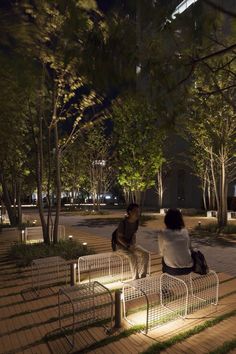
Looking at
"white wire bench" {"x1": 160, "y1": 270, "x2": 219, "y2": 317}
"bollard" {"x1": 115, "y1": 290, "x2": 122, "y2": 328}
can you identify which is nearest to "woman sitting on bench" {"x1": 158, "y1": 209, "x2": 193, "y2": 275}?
"white wire bench" {"x1": 160, "y1": 270, "x2": 219, "y2": 317}

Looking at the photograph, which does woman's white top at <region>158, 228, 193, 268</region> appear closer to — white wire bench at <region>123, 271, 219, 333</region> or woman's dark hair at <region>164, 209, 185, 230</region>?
woman's dark hair at <region>164, 209, 185, 230</region>

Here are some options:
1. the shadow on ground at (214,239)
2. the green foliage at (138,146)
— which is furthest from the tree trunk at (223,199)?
the green foliage at (138,146)

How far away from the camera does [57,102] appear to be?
11062 millimetres

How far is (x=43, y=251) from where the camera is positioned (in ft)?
33.4

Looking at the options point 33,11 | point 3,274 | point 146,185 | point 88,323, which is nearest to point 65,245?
point 3,274

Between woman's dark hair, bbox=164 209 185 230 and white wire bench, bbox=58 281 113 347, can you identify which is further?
woman's dark hair, bbox=164 209 185 230

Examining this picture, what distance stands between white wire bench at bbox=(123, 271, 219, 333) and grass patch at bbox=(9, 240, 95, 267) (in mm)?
4167

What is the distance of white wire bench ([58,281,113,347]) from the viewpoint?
5.32m

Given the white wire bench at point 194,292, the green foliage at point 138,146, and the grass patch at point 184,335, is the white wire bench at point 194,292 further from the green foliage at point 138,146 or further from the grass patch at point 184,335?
the green foliage at point 138,146

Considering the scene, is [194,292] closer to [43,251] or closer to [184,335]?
[184,335]

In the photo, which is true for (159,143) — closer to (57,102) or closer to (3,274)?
(57,102)

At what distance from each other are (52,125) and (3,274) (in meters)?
4.67

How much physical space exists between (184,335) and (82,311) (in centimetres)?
158

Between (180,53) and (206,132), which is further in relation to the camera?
(206,132)
